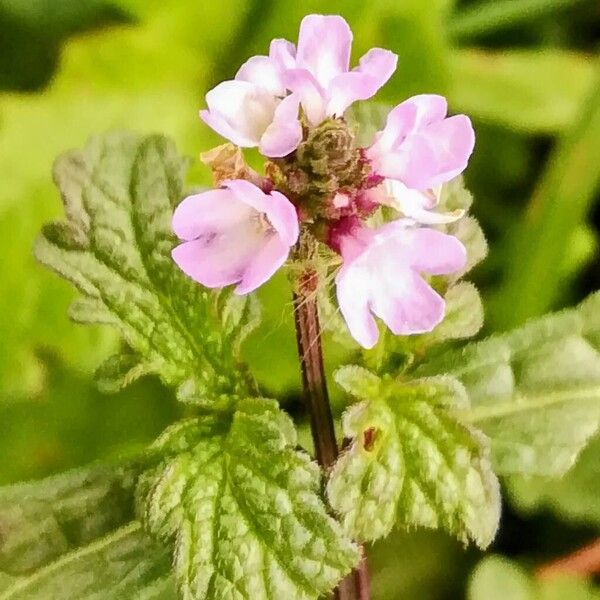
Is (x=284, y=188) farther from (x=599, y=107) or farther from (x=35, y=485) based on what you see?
(x=599, y=107)

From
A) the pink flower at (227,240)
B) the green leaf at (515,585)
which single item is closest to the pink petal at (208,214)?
the pink flower at (227,240)

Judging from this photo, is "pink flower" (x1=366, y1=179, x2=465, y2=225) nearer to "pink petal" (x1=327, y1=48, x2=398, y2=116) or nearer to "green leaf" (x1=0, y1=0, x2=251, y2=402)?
"pink petal" (x1=327, y1=48, x2=398, y2=116)

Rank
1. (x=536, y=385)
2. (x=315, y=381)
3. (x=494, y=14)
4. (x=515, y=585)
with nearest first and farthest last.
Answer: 1. (x=315, y=381)
2. (x=536, y=385)
3. (x=515, y=585)
4. (x=494, y=14)

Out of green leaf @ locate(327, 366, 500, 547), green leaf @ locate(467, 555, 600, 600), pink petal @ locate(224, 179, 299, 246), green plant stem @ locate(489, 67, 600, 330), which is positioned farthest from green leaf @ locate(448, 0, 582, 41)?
pink petal @ locate(224, 179, 299, 246)

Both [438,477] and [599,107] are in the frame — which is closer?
[438,477]

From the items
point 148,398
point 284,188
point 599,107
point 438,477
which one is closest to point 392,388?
point 438,477

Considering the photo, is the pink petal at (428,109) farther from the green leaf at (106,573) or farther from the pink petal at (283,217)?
the green leaf at (106,573)

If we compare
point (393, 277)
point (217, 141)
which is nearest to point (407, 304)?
point (393, 277)

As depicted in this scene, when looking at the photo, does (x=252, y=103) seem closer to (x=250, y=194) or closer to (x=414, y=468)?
(x=250, y=194)
